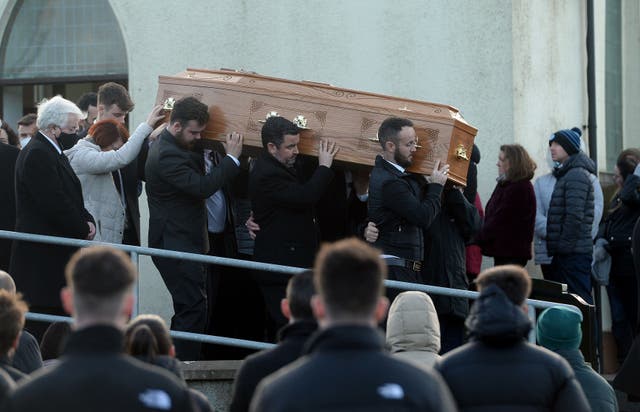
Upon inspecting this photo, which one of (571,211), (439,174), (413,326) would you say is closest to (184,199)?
(439,174)

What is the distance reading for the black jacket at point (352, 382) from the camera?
4.05 meters

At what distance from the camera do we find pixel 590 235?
38.1 feet

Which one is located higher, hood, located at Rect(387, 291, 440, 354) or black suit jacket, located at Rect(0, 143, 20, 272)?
black suit jacket, located at Rect(0, 143, 20, 272)

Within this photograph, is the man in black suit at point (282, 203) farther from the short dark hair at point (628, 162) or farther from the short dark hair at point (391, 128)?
the short dark hair at point (628, 162)

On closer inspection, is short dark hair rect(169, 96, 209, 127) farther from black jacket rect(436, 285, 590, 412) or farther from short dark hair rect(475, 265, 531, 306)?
black jacket rect(436, 285, 590, 412)

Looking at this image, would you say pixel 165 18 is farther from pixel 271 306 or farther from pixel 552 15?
pixel 271 306

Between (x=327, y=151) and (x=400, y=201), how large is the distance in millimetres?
657

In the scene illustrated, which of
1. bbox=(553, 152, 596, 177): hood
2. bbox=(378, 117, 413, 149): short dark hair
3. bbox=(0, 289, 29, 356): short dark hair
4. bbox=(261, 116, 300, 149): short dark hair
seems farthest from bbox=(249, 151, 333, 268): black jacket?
bbox=(0, 289, 29, 356): short dark hair

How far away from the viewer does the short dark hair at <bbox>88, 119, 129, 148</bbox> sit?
9.99m

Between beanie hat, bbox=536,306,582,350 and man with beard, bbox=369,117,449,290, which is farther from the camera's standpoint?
man with beard, bbox=369,117,449,290

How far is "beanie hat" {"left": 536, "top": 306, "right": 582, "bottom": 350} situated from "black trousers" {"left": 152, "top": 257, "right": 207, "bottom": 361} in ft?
10.9

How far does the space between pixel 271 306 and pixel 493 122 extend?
363 cm

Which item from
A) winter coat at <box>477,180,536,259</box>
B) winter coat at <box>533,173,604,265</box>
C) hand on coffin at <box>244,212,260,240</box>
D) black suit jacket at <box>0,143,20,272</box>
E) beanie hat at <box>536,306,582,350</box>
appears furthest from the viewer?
winter coat at <box>533,173,604,265</box>

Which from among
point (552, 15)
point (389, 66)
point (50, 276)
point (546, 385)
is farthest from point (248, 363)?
point (552, 15)
